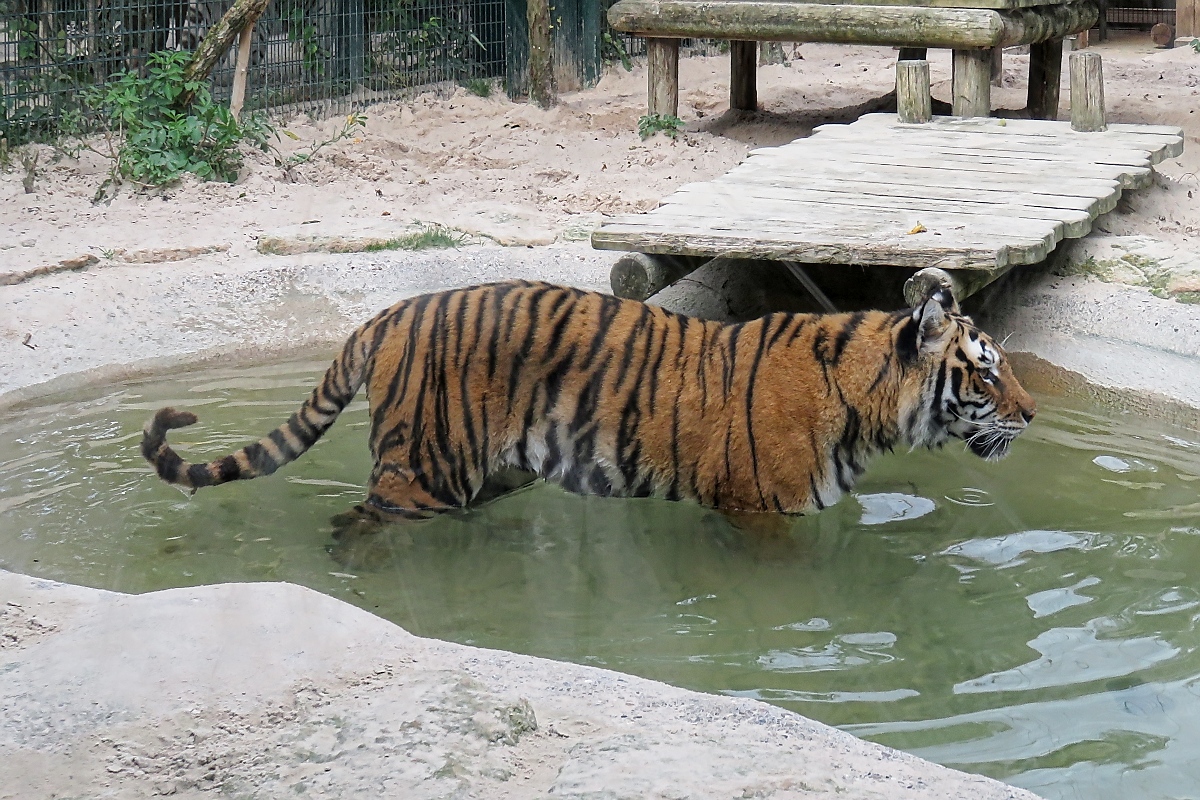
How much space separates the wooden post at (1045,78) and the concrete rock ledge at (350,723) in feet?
24.4

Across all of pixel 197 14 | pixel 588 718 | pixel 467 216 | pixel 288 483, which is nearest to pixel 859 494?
pixel 288 483

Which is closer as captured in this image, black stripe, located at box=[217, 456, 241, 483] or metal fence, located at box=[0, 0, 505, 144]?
black stripe, located at box=[217, 456, 241, 483]

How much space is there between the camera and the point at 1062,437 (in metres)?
5.25

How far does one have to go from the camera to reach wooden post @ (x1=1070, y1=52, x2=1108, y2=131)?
7449mm

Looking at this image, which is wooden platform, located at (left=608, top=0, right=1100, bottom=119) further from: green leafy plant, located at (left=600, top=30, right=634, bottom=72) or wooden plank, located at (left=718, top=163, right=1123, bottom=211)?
green leafy plant, located at (left=600, top=30, right=634, bottom=72)

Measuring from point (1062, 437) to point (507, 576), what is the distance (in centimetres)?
234

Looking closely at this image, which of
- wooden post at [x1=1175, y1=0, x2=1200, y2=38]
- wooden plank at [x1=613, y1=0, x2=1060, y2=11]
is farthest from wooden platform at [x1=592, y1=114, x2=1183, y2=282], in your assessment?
wooden post at [x1=1175, y1=0, x2=1200, y2=38]

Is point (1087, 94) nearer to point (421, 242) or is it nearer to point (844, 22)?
point (844, 22)

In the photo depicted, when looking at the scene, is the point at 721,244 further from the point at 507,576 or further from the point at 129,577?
the point at 129,577

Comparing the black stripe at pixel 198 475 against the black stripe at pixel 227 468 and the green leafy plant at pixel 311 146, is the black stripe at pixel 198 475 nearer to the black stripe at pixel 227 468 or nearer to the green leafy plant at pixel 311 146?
the black stripe at pixel 227 468

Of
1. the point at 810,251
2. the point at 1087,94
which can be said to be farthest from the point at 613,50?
the point at 810,251

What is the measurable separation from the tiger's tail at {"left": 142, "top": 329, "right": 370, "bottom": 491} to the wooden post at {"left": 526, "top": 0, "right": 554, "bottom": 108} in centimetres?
667

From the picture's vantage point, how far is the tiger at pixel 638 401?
407cm

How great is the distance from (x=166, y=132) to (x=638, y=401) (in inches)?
189
